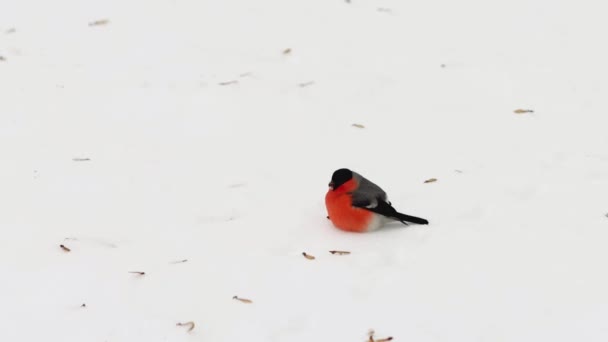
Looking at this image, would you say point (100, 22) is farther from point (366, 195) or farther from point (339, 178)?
point (366, 195)

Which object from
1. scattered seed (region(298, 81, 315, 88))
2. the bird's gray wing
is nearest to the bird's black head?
the bird's gray wing

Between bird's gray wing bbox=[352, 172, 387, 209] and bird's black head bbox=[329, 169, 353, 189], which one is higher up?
bird's black head bbox=[329, 169, 353, 189]

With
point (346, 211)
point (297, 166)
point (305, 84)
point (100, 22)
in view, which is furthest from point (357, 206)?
point (100, 22)

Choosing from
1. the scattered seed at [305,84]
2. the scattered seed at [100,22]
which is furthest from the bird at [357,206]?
the scattered seed at [100,22]

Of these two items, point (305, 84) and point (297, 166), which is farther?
point (305, 84)

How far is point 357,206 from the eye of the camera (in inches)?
201

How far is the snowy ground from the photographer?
433 centimetres

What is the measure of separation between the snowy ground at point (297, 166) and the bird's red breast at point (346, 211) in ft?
0.27

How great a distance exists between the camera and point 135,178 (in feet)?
19.0

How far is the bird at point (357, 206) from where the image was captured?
5102 mm

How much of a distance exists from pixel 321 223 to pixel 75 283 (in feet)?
5.58

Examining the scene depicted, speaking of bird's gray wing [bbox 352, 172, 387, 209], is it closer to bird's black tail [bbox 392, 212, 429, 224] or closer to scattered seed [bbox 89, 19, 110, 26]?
bird's black tail [bbox 392, 212, 429, 224]

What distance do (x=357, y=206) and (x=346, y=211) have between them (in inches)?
3.1

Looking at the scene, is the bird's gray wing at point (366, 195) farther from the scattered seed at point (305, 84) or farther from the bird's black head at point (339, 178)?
the scattered seed at point (305, 84)
